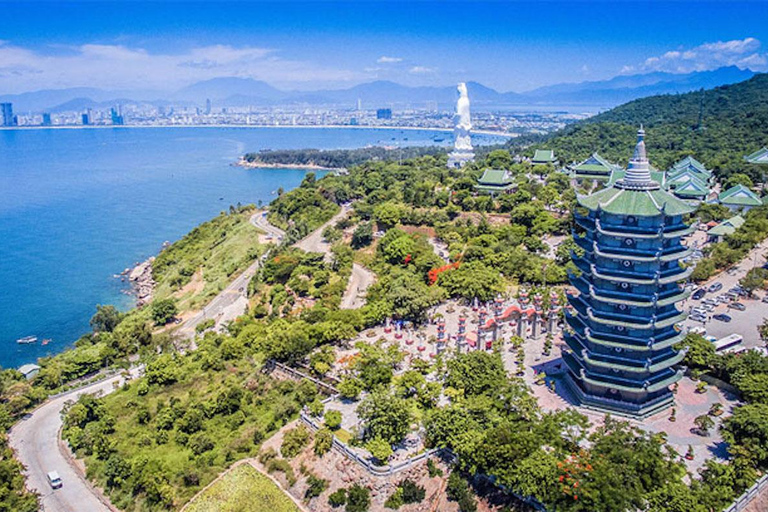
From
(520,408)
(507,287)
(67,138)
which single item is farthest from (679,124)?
(67,138)

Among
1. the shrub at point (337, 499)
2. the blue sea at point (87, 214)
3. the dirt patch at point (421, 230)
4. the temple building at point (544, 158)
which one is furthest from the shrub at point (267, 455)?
the temple building at point (544, 158)

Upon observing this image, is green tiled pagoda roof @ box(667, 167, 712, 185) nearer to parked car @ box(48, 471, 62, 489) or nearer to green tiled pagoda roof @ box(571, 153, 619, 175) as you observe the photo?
green tiled pagoda roof @ box(571, 153, 619, 175)

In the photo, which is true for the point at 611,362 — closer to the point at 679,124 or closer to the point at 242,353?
the point at 242,353

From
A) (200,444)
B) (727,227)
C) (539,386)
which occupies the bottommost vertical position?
(200,444)

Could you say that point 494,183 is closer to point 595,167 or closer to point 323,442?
point 595,167

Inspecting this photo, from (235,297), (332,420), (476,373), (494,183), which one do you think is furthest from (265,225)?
(476,373)
